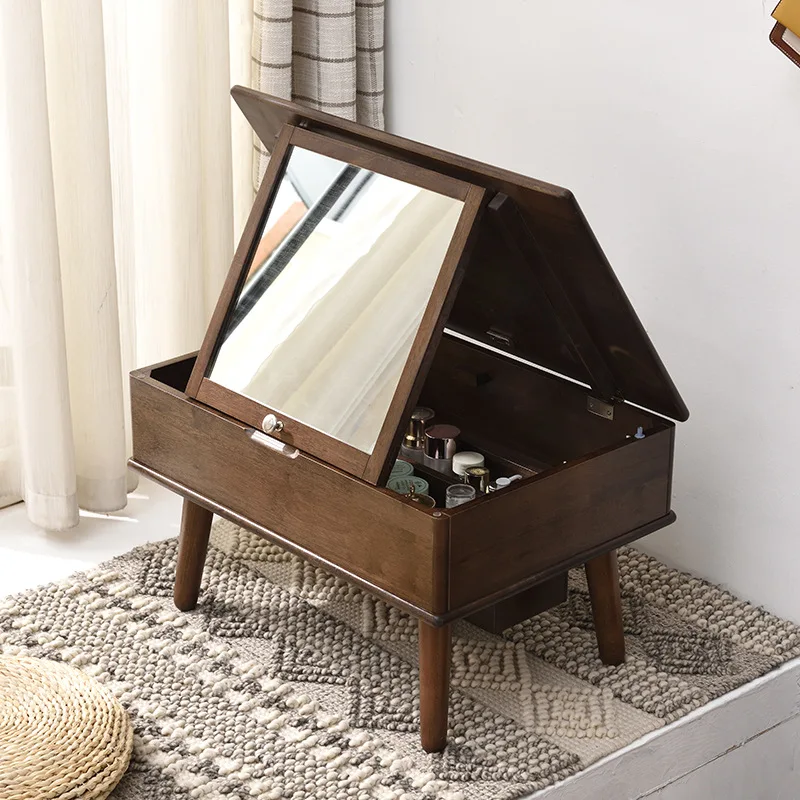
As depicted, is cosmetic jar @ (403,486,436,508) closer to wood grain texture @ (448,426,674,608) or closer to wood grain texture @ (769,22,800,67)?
wood grain texture @ (448,426,674,608)

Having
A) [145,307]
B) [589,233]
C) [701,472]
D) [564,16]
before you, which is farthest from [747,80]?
[145,307]

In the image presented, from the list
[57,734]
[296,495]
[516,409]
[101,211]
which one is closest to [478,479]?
[516,409]

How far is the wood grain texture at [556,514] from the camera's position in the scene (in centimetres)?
144

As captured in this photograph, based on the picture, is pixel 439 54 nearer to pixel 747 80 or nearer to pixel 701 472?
pixel 747 80

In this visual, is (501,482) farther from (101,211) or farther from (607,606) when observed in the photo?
(101,211)

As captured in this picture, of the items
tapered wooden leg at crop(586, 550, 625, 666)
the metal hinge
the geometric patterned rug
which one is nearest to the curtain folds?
the geometric patterned rug

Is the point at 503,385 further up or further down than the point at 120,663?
further up

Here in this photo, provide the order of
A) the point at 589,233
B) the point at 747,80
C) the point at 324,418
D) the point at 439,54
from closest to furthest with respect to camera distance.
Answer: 1. the point at 589,233
2. the point at 324,418
3. the point at 747,80
4. the point at 439,54

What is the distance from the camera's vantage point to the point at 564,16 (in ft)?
6.20

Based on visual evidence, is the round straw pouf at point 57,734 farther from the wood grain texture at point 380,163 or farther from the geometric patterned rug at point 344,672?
the wood grain texture at point 380,163

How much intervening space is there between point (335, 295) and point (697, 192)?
561mm

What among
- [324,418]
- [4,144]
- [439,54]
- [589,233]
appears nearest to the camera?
[589,233]

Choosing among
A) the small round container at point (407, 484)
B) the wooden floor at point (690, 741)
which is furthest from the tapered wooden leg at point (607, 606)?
the small round container at point (407, 484)

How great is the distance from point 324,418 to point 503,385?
364 mm
